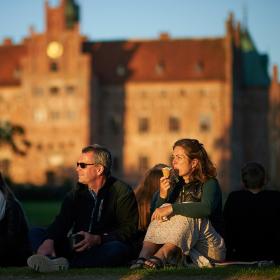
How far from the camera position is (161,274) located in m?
8.77

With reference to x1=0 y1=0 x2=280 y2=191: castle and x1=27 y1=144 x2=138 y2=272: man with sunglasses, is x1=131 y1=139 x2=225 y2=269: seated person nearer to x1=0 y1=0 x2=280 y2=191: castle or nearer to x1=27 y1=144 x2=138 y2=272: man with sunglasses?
x1=27 y1=144 x2=138 y2=272: man with sunglasses

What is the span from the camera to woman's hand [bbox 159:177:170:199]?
9.52m

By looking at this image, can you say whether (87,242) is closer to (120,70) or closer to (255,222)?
(255,222)

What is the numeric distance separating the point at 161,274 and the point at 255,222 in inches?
71.9

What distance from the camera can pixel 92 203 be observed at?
1006 centimetres

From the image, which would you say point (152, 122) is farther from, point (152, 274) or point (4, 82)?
point (152, 274)

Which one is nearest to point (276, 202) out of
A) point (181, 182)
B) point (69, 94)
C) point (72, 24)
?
point (181, 182)

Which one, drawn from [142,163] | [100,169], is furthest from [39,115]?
[100,169]

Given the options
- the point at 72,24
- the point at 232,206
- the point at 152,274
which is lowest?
the point at 152,274

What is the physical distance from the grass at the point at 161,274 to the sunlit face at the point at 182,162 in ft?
4.07

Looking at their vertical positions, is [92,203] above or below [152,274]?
above

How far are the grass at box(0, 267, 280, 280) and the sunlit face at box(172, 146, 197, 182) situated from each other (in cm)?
124

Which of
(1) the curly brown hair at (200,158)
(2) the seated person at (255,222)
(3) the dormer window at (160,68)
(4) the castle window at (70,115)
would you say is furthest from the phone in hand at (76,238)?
(3) the dormer window at (160,68)

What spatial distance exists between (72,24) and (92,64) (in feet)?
22.4
